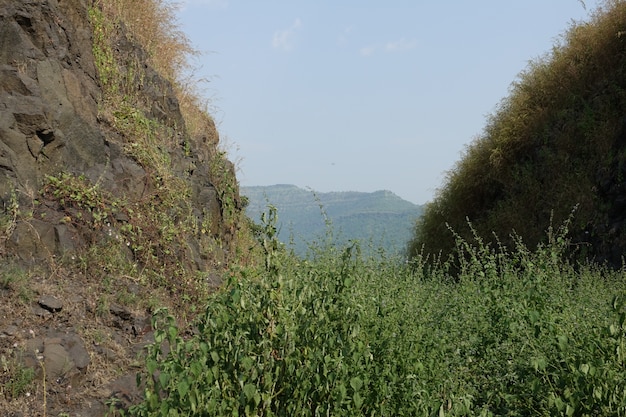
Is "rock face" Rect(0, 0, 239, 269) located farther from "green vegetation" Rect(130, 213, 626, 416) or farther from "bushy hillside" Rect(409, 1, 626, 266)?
"bushy hillside" Rect(409, 1, 626, 266)

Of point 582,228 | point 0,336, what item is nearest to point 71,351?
point 0,336

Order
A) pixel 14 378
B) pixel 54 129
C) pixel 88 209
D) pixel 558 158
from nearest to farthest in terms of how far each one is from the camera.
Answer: pixel 14 378 < pixel 88 209 < pixel 54 129 < pixel 558 158

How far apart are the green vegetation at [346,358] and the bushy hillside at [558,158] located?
764cm

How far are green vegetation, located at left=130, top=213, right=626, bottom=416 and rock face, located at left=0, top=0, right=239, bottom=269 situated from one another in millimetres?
2575

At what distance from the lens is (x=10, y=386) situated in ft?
17.1

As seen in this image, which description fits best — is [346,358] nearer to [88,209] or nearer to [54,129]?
[88,209]

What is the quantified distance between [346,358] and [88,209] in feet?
13.8

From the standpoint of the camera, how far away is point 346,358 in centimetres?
423

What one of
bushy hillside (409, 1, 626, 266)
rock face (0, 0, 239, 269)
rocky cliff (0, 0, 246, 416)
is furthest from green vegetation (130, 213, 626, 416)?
bushy hillside (409, 1, 626, 266)

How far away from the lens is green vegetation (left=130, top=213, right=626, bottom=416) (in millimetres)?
3861

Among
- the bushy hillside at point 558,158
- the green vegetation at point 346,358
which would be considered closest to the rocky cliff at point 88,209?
the green vegetation at point 346,358

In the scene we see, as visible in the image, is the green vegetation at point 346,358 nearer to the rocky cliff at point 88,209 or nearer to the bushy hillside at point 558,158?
the rocky cliff at point 88,209

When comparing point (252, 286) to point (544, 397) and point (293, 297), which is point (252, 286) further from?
point (544, 397)

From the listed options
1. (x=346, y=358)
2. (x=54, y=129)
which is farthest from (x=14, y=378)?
(x=54, y=129)
